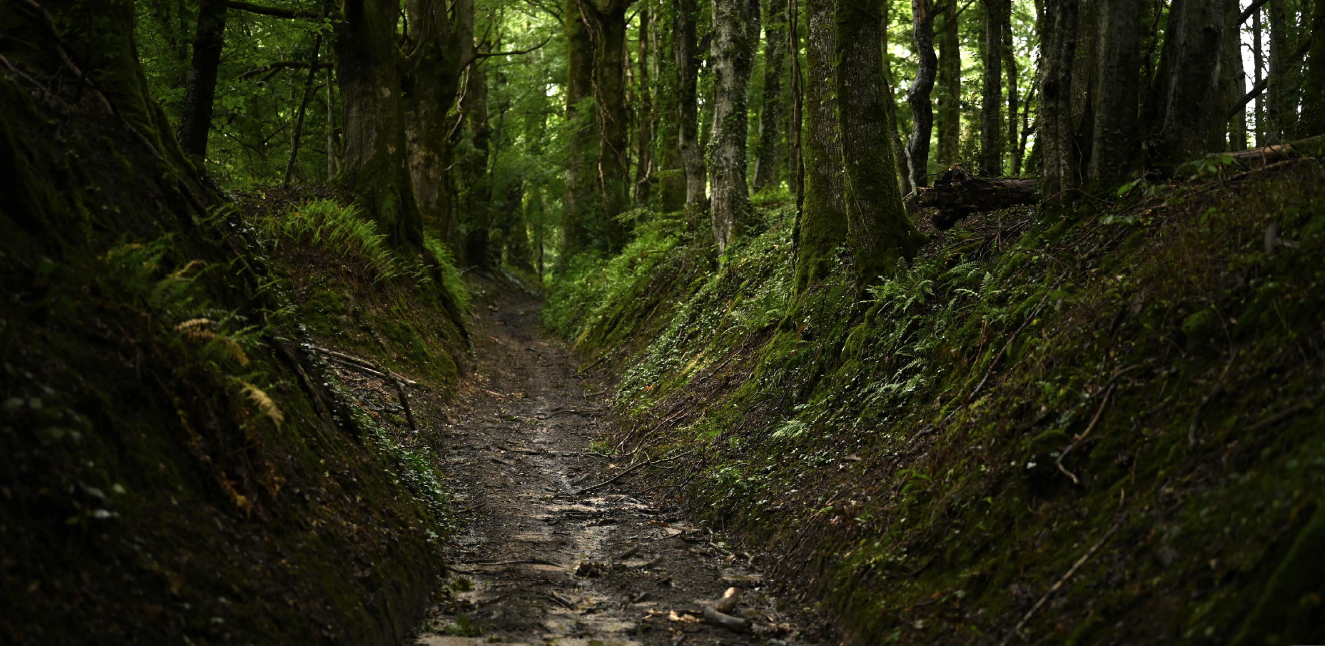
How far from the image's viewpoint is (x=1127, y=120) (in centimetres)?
683

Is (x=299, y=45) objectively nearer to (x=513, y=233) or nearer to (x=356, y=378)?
(x=356, y=378)

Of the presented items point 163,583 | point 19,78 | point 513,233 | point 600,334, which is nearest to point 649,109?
point 600,334

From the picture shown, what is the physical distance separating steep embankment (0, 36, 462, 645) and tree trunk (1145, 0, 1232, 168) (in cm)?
642

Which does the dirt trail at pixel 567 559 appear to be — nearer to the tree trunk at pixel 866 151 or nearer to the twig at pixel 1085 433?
the twig at pixel 1085 433

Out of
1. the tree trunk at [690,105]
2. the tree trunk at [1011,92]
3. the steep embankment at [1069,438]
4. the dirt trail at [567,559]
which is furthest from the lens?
the tree trunk at [690,105]

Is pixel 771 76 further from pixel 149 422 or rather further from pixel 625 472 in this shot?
pixel 149 422

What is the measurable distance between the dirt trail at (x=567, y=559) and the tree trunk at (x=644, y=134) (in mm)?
16130

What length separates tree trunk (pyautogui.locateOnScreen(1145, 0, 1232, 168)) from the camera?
20.6 feet

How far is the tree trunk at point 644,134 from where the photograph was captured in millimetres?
27359

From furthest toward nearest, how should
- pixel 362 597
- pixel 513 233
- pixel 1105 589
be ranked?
pixel 513 233 < pixel 362 597 < pixel 1105 589

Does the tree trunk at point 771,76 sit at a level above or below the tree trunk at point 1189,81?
above

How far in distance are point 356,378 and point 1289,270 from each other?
9.13 meters

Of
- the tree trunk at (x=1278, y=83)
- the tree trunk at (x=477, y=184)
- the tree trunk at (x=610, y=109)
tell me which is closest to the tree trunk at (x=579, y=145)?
the tree trunk at (x=610, y=109)

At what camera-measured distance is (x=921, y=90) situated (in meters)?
10.2
